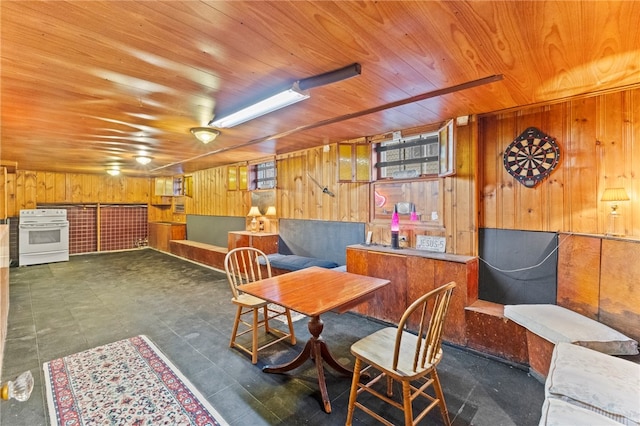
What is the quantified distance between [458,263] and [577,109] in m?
1.68

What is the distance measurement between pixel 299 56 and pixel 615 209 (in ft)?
8.85

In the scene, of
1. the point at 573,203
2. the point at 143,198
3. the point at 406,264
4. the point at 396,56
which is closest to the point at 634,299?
the point at 573,203

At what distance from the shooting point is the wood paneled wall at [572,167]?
7.39 ft

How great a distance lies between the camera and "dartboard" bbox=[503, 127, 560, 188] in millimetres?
2586

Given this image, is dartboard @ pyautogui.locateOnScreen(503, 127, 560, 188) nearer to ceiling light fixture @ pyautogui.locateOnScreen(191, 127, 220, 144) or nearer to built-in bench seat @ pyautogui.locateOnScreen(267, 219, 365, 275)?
built-in bench seat @ pyautogui.locateOnScreen(267, 219, 365, 275)

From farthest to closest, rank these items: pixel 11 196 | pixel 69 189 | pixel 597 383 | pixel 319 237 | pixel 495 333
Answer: pixel 69 189 → pixel 11 196 → pixel 319 237 → pixel 495 333 → pixel 597 383

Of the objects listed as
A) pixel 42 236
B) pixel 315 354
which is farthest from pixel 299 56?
pixel 42 236

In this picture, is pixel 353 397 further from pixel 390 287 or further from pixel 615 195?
pixel 615 195

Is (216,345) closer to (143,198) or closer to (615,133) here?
(615,133)

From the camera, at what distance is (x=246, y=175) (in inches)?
232

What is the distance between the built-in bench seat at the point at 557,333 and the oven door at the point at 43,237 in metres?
9.19

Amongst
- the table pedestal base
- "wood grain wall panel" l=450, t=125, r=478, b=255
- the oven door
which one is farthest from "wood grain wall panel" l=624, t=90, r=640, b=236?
the oven door

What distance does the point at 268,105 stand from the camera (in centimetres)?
244

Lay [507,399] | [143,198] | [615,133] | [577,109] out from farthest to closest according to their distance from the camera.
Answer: [143,198], [577,109], [615,133], [507,399]
